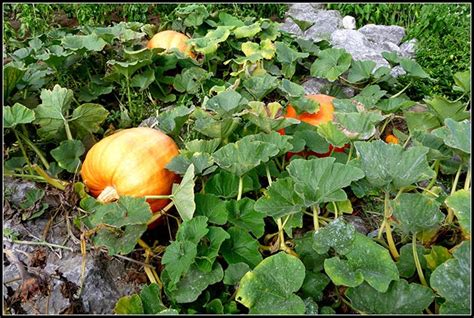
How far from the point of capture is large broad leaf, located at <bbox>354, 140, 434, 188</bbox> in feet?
4.58

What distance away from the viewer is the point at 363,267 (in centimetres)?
132

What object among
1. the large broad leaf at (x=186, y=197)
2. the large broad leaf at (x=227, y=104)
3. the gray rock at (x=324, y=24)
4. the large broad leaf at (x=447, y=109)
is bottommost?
the gray rock at (x=324, y=24)

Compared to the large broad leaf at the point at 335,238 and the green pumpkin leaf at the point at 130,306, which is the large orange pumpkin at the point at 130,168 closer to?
the green pumpkin leaf at the point at 130,306

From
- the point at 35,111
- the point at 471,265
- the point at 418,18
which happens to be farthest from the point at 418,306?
the point at 418,18

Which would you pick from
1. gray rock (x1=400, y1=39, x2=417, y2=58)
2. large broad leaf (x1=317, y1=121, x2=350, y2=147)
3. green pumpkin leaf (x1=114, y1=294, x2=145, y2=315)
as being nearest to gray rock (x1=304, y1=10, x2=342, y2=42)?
gray rock (x1=400, y1=39, x2=417, y2=58)

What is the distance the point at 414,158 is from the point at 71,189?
1082 mm

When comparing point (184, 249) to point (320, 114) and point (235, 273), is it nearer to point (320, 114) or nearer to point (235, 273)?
point (235, 273)

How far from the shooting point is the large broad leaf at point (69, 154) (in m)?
1.84

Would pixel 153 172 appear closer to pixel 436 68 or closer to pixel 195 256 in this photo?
pixel 195 256

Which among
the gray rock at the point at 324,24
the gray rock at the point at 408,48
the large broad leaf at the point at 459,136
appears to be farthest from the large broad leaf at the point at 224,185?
the gray rock at the point at 408,48

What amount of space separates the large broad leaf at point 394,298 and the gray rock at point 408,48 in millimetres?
1978

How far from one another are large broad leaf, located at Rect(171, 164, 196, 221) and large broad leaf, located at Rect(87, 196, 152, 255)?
0.31ft

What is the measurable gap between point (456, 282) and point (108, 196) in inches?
41.6

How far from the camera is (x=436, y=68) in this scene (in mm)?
2801
